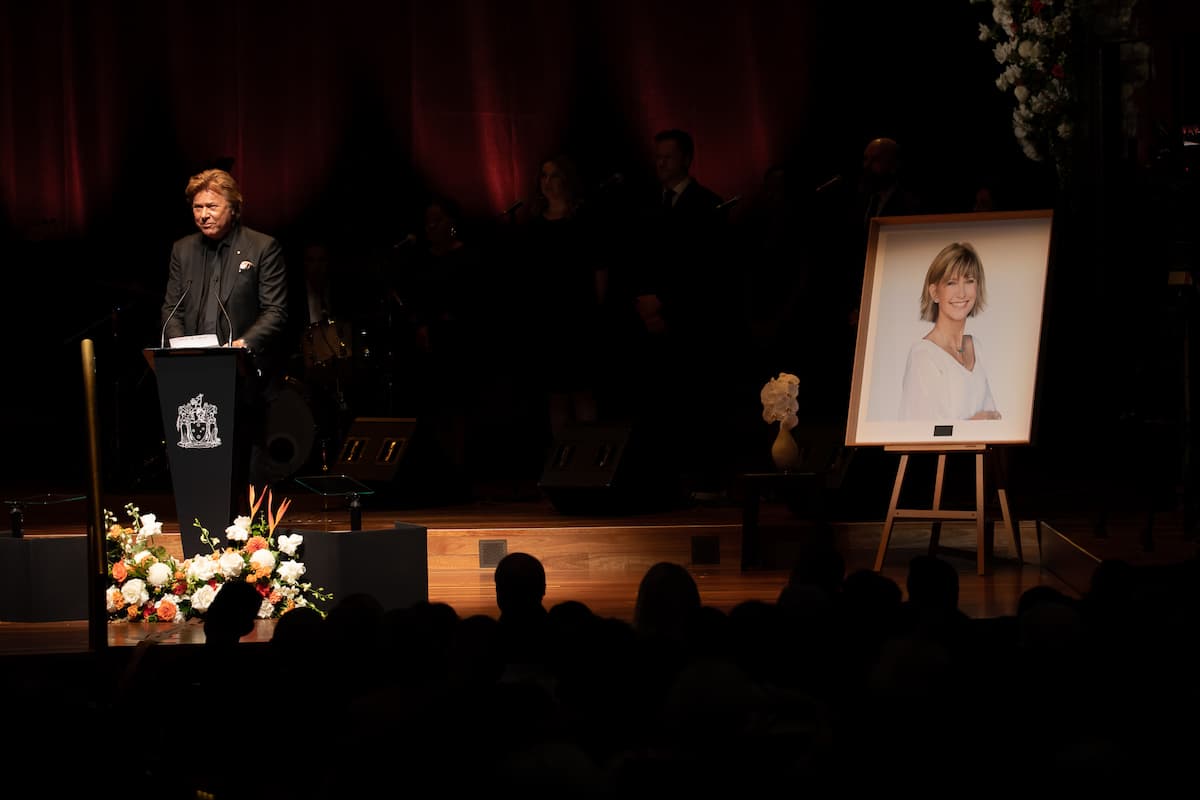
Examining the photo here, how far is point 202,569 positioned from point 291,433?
9.40ft

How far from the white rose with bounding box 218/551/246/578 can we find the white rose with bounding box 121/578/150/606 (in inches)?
12.3

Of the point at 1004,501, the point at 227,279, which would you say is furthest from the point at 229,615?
the point at 1004,501

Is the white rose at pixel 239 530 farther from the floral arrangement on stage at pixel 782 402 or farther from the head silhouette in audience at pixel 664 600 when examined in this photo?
the floral arrangement on stage at pixel 782 402

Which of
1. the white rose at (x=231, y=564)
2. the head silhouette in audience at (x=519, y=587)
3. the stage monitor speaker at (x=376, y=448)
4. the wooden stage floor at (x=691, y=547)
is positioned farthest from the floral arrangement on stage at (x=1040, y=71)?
the head silhouette in audience at (x=519, y=587)

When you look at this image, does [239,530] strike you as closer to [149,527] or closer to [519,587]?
[149,527]

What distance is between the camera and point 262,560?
4.30 metres

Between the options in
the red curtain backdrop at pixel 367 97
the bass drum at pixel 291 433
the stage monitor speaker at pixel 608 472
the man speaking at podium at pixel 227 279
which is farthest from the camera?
the red curtain backdrop at pixel 367 97

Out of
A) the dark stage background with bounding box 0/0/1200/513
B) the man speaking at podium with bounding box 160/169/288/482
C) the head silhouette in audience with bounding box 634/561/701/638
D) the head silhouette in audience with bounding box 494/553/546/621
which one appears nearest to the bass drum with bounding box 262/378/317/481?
the dark stage background with bounding box 0/0/1200/513

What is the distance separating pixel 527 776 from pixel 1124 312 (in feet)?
16.4

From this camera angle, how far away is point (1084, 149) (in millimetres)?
6270

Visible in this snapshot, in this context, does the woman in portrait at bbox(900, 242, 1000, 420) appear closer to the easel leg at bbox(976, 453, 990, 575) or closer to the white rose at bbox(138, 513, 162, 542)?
the easel leg at bbox(976, 453, 990, 575)

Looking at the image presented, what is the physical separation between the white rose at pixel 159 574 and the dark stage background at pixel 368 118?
10.3ft

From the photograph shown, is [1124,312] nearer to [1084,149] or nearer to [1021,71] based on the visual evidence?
[1084,149]

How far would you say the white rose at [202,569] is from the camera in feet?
14.2
